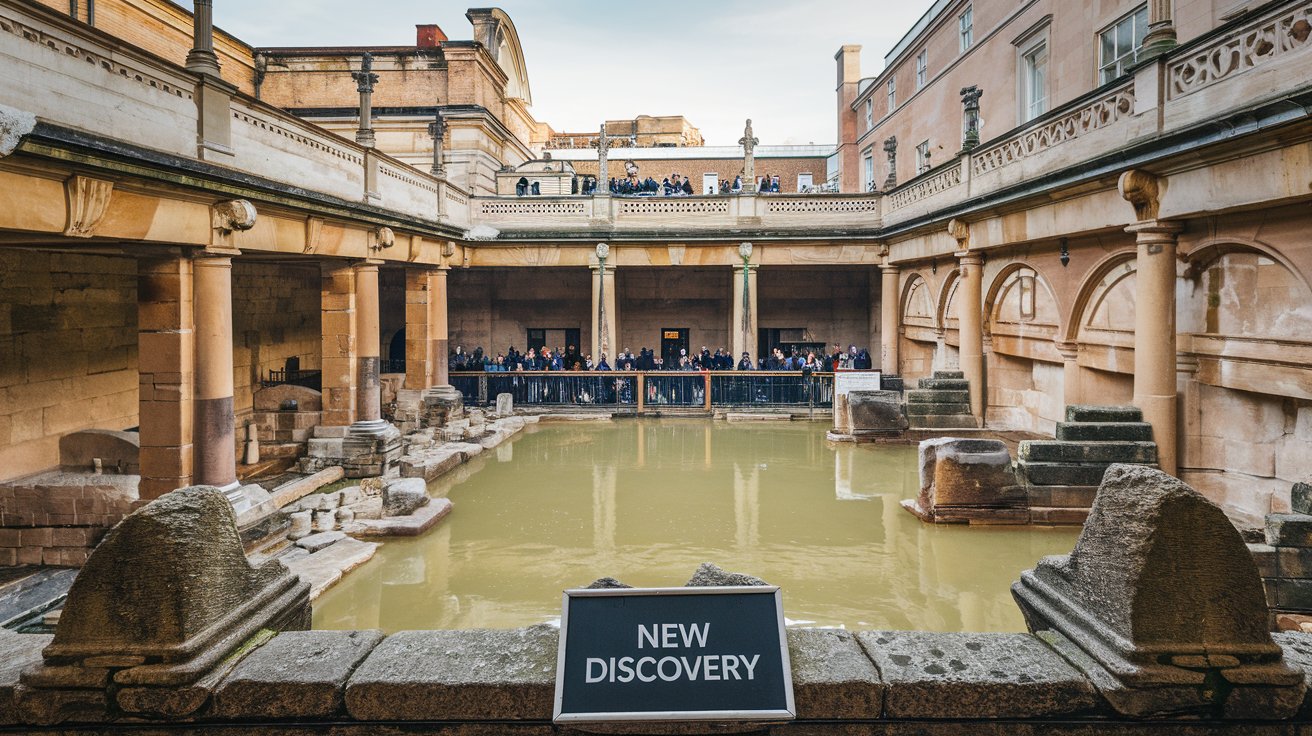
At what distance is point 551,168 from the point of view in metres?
26.5

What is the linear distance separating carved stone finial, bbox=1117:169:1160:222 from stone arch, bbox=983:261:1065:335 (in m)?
3.54

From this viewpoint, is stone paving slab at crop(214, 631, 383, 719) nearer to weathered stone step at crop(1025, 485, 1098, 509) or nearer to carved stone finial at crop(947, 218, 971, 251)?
weathered stone step at crop(1025, 485, 1098, 509)

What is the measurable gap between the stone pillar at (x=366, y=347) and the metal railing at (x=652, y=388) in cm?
525

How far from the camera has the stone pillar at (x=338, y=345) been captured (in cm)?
1320

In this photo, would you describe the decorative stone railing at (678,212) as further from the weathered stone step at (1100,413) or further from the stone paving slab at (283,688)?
→ the stone paving slab at (283,688)

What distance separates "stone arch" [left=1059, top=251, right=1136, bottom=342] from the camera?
1062cm

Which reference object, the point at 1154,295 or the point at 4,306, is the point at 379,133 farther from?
the point at 1154,295

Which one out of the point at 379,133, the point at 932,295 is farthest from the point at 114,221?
the point at 379,133

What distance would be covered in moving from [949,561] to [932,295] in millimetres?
10913

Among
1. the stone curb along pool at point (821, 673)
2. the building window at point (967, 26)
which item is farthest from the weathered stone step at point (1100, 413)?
the building window at point (967, 26)

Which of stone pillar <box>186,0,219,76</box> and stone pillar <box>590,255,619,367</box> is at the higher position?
stone pillar <box>186,0,219,76</box>

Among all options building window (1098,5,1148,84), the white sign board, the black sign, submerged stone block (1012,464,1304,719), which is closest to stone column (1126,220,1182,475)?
building window (1098,5,1148,84)

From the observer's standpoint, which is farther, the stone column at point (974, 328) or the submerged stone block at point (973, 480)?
the stone column at point (974, 328)

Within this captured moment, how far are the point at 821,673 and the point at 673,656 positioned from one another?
0.71 metres
